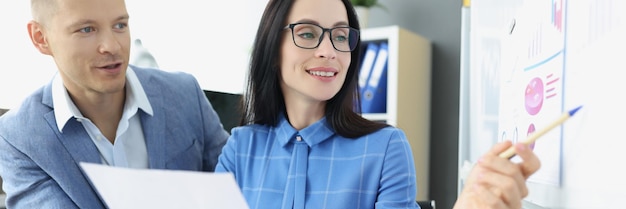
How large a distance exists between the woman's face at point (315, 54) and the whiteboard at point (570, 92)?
315mm

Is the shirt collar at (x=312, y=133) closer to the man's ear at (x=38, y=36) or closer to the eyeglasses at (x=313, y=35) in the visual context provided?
the eyeglasses at (x=313, y=35)

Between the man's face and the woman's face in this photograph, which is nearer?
the woman's face

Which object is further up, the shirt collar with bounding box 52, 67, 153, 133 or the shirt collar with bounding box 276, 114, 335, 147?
the shirt collar with bounding box 52, 67, 153, 133

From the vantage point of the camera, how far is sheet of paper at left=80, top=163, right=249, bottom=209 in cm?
64

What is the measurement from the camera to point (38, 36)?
143 cm

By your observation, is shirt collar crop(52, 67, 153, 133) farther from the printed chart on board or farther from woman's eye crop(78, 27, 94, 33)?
the printed chart on board

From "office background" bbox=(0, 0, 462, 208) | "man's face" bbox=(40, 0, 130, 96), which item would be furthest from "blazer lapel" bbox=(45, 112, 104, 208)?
"office background" bbox=(0, 0, 462, 208)

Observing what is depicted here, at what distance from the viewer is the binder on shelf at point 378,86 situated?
8.67 feet

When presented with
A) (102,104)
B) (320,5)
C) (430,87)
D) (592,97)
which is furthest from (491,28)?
(430,87)

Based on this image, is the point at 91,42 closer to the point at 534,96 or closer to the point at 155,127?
the point at 155,127

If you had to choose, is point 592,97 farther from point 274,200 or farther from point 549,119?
point 274,200

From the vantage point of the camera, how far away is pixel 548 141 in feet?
2.47

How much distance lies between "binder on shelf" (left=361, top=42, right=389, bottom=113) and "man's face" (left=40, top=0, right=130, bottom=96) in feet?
4.76

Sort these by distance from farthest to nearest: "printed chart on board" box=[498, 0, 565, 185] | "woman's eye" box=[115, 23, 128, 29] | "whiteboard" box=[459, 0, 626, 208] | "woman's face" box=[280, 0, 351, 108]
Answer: "woman's eye" box=[115, 23, 128, 29], "woman's face" box=[280, 0, 351, 108], "printed chart on board" box=[498, 0, 565, 185], "whiteboard" box=[459, 0, 626, 208]
